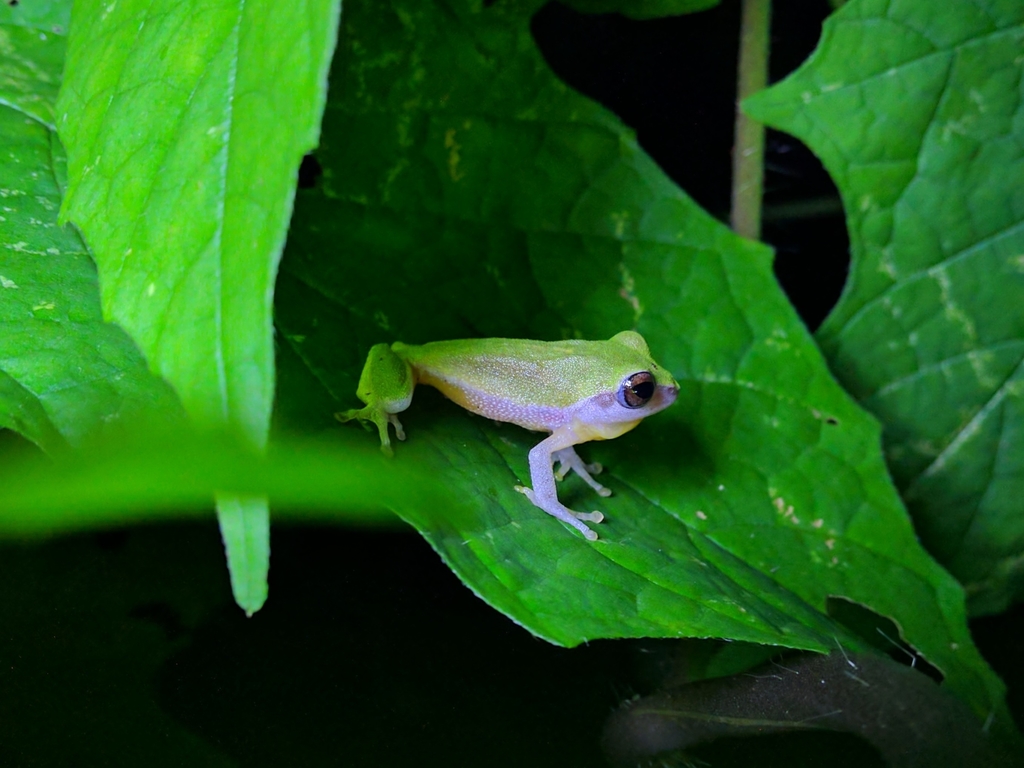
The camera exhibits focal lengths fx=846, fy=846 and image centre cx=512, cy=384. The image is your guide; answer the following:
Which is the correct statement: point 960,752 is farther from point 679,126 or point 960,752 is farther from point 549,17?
point 549,17

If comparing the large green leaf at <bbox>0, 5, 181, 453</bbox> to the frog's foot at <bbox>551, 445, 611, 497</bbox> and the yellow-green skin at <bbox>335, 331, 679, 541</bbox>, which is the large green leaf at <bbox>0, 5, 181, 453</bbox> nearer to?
the yellow-green skin at <bbox>335, 331, 679, 541</bbox>

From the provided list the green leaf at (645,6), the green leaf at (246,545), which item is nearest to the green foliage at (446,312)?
the green leaf at (246,545)

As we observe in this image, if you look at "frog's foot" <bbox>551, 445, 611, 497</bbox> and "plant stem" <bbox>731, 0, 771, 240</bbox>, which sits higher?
"plant stem" <bbox>731, 0, 771, 240</bbox>

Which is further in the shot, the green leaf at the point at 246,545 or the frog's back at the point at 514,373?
the frog's back at the point at 514,373

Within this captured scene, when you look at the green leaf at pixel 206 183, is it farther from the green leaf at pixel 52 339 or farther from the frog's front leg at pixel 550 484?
the frog's front leg at pixel 550 484

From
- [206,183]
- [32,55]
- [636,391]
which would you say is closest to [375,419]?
[636,391]

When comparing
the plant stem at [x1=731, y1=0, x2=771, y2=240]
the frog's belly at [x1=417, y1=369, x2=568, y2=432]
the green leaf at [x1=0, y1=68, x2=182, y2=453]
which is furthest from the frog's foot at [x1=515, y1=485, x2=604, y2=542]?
the plant stem at [x1=731, y1=0, x2=771, y2=240]

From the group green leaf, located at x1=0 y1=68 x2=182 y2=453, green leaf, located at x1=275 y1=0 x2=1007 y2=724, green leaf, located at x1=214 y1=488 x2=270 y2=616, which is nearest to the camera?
green leaf, located at x1=214 y1=488 x2=270 y2=616

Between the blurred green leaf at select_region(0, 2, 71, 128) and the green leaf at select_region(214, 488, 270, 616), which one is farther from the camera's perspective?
the blurred green leaf at select_region(0, 2, 71, 128)
